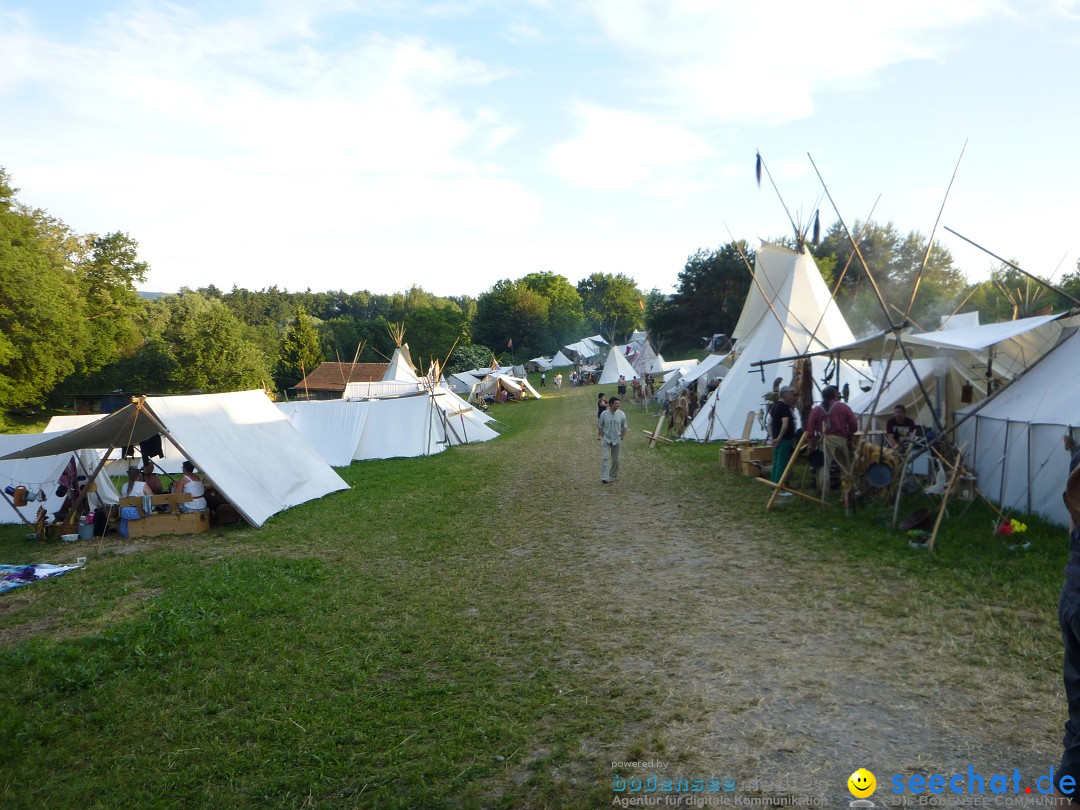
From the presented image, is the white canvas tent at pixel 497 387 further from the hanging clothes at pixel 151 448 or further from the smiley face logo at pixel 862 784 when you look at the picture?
the smiley face logo at pixel 862 784

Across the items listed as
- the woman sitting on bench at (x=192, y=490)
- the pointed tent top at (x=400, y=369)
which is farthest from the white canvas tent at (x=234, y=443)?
the pointed tent top at (x=400, y=369)

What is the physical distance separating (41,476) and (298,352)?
4260 cm

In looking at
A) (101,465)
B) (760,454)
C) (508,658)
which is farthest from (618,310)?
(508,658)

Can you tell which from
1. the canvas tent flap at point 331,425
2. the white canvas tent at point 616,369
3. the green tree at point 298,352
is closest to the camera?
the canvas tent flap at point 331,425

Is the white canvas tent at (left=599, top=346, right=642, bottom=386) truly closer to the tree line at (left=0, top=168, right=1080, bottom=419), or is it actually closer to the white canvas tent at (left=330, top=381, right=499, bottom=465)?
the tree line at (left=0, top=168, right=1080, bottom=419)

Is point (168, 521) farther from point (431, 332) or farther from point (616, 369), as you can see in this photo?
point (431, 332)

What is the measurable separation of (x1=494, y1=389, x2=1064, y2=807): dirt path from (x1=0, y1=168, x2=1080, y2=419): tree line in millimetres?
8315

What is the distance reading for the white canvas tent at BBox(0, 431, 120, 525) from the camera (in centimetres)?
1141

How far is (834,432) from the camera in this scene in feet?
29.3

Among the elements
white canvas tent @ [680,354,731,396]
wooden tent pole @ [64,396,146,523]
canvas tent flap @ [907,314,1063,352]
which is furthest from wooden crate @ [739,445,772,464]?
wooden tent pole @ [64,396,146,523]

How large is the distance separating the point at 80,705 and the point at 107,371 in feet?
152

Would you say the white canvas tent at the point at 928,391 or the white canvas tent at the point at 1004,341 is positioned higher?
the white canvas tent at the point at 1004,341

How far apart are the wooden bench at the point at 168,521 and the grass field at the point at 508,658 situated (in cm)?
121

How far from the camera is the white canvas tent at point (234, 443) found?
31.8 ft
